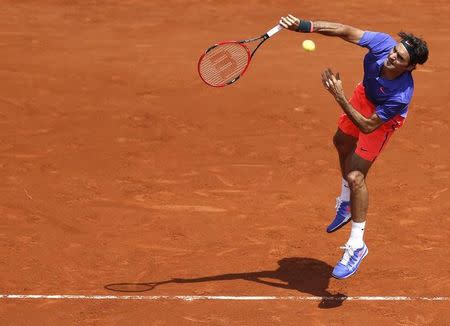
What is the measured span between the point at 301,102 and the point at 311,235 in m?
4.22

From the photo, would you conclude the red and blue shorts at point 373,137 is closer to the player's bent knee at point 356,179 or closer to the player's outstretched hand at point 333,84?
the player's bent knee at point 356,179

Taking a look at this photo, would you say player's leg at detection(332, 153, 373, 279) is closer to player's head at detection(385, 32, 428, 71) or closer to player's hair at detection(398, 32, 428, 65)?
player's head at detection(385, 32, 428, 71)

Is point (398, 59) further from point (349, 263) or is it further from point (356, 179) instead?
point (349, 263)

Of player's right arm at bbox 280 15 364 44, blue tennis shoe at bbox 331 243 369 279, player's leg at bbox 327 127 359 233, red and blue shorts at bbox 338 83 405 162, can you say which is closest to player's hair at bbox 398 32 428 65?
player's right arm at bbox 280 15 364 44

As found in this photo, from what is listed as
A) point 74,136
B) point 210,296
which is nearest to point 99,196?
point 74,136

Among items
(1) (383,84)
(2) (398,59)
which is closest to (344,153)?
(1) (383,84)

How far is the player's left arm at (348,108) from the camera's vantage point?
28.5ft

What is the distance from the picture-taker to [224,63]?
989cm

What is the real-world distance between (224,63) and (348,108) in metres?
1.67

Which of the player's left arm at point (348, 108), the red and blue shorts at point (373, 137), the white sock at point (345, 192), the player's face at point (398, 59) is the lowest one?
the white sock at point (345, 192)

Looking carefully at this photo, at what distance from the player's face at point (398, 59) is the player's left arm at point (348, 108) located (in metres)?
0.49

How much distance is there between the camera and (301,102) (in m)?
14.6

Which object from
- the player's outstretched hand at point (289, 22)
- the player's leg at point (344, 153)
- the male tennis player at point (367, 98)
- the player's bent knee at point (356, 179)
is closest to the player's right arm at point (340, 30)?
the male tennis player at point (367, 98)

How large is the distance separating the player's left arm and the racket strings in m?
1.34
